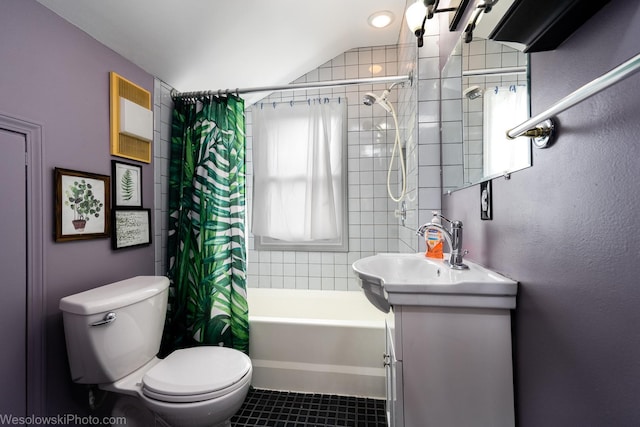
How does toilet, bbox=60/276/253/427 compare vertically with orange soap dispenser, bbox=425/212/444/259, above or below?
below

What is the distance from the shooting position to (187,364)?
1.37 meters

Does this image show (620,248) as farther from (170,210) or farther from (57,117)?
(170,210)

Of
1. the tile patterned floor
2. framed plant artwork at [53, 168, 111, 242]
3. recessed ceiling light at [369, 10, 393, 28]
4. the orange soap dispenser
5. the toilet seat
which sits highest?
recessed ceiling light at [369, 10, 393, 28]

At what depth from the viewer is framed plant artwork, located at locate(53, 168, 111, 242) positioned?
4.22 feet

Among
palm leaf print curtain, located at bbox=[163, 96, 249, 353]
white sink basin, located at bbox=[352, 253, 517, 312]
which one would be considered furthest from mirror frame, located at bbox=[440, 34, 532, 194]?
palm leaf print curtain, located at bbox=[163, 96, 249, 353]

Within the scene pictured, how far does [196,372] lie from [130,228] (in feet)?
3.13

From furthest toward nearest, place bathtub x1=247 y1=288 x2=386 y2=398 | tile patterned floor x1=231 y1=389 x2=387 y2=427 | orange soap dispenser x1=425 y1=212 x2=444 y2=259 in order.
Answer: bathtub x1=247 y1=288 x2=386 y2=398 → tile patterned floor x1=231 y1=389 x2=387 y2=427 → orange soap dispenser x1=425 y1=212 x2=444 y2=259

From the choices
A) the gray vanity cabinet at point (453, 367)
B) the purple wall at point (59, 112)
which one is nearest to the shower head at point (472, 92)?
the gray vanity cabinet at point (453, 367)

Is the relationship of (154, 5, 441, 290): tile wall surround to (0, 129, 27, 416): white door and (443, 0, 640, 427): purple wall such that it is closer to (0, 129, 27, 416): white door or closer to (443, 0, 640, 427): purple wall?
(443, 0, 640, 427): purple wall

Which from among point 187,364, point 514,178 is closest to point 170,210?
point 187,364

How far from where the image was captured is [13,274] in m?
1.12

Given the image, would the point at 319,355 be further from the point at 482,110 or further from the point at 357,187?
the point at 482,110

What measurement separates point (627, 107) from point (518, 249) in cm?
47

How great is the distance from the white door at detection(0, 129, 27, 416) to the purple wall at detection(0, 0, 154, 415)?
0.05 meters
